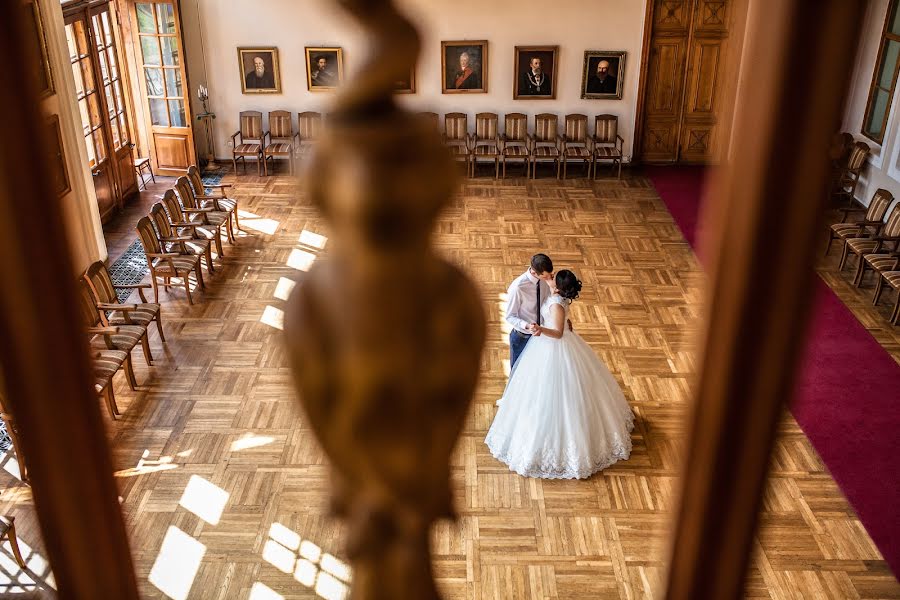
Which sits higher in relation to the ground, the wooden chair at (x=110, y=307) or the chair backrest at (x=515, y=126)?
the chair backrest at (x=515, y=126)

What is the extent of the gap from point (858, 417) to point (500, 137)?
740 centimetres

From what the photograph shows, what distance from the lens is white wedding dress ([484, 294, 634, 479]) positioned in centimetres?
589

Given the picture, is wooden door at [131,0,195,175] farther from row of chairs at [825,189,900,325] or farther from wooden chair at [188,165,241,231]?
row of chairs at [825,189,900,325]

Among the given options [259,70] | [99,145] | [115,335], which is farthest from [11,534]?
[259,70]

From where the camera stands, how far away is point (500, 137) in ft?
41.9

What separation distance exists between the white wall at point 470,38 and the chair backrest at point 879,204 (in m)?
4.41

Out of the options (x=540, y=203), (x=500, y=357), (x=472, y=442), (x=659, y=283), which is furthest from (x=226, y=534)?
(x=540, y=203)

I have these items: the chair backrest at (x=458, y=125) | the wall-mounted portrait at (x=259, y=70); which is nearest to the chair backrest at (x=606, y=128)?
the chair backrest at (x=458, y=125)

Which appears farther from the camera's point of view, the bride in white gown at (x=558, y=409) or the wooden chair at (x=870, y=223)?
the wooden chair at (x=870, y=223)

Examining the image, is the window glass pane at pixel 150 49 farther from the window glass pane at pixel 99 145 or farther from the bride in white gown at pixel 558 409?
the bride in white gown at pixel 558 409

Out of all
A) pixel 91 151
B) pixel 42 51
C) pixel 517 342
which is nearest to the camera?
pixel 517 342

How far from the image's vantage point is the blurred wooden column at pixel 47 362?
37cm

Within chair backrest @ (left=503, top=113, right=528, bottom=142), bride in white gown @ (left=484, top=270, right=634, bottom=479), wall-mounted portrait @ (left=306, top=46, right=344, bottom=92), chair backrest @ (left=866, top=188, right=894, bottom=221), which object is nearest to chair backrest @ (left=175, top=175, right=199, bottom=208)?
wall-mounted portrait @ (left=306, top=46, right=344, bottom=92)

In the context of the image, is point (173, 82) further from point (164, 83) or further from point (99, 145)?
point (99, 145)
